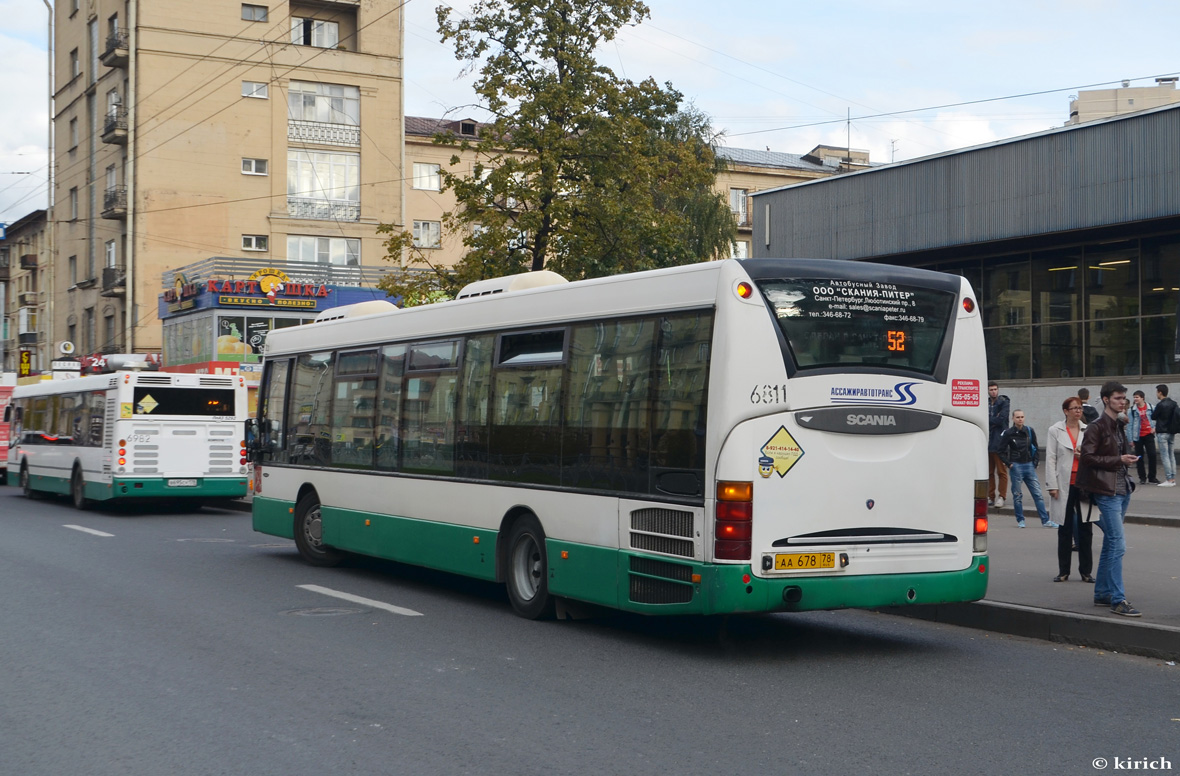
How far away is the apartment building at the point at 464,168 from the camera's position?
6066 cm

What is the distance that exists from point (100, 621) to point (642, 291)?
504 cm

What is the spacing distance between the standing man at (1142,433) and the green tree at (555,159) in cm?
906

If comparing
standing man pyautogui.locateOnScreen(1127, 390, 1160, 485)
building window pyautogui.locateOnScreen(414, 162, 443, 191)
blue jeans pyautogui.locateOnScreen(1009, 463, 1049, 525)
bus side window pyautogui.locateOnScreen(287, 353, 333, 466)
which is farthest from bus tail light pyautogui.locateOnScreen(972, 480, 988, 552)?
building window pyautogui.locateOnScreen(414, 162, 443, 191)

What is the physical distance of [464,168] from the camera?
1964 inches

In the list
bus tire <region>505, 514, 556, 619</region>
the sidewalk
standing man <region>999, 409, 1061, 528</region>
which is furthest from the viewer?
standing man <region>999, 409, 1061, 528</region>

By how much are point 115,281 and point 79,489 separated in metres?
29.3

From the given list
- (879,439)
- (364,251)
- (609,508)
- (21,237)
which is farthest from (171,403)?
(21,237)

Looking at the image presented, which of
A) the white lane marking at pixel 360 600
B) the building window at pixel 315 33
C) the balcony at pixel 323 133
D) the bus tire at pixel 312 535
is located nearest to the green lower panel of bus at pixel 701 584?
the white lane marking at pixel 360 600

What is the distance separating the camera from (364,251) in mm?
53812

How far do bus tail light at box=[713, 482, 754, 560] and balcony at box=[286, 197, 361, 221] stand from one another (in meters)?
46.7

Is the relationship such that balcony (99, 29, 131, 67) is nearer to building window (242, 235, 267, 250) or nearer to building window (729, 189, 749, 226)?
building window (242, 235, 267, 250)

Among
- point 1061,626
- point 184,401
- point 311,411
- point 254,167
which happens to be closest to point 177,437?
point 184,401

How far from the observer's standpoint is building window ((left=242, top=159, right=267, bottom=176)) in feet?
171

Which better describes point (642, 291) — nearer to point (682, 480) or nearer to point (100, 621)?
point (682, 480)
